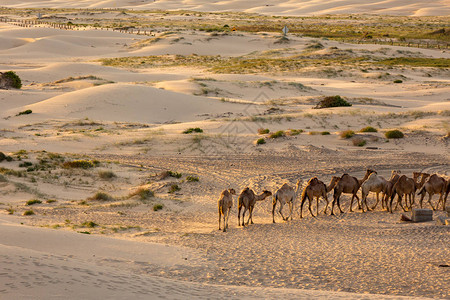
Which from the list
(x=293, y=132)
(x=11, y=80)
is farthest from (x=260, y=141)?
(x=11, y=80)

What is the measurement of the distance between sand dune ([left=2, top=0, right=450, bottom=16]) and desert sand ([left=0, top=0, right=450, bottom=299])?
101 m

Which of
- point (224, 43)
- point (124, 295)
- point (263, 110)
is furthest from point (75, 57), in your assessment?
point (124, 295)

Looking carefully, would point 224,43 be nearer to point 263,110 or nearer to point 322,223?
point 263,110

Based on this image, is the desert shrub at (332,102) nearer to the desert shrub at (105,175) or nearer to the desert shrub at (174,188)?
the desert shrub at (174,188)

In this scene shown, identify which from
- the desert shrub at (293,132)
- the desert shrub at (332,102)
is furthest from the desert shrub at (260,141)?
the desert shrub at (332,102)

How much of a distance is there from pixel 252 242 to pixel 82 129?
67.5 ft

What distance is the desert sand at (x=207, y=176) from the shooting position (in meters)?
11.7

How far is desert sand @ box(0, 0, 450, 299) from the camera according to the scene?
11.7 meters

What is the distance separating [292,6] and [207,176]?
6423 inches

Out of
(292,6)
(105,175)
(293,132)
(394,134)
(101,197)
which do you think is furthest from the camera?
(292,6)

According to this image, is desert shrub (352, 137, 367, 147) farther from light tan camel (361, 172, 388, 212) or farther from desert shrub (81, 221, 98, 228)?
desert shrub (81, 221, 98, 228)

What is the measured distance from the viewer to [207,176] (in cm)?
2333

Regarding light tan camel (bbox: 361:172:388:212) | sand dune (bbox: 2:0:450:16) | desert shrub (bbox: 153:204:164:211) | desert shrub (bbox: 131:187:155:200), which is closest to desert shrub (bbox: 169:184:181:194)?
desert shrub (bbox: 131:187:155:200)

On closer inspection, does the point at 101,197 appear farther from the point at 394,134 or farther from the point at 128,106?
the point at 128,106
